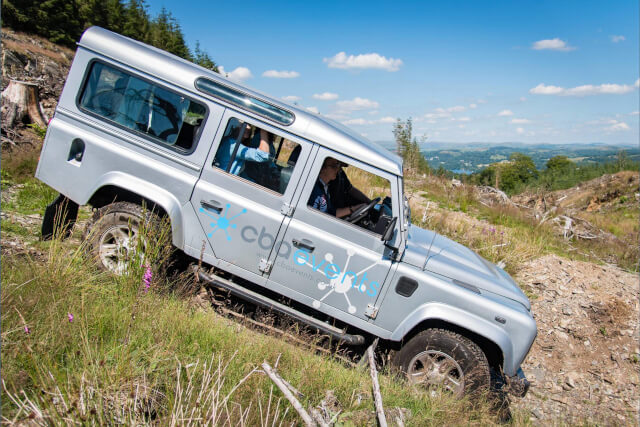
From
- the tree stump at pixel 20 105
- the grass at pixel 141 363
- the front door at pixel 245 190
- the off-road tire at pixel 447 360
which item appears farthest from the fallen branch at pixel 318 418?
the tree stump at pixel 20 105

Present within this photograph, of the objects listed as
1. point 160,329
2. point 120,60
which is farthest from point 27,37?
point 160,329

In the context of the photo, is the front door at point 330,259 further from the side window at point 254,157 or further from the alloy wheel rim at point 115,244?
the alloy wheel rim at point 115,244

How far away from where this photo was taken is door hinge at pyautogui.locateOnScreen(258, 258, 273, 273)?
399cm

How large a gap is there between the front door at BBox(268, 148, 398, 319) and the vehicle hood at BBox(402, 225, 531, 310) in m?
0.39

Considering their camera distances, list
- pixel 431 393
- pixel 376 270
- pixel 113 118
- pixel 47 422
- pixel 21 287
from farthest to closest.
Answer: pixel 113 118 < pixel 376 270 < pixel 431 393 < pixel 21 287 < pixel 47 422

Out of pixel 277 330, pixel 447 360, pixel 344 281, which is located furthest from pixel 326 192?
pixel 447 360

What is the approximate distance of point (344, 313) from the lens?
3.98 meters

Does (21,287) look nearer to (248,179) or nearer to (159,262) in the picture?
(159,262)

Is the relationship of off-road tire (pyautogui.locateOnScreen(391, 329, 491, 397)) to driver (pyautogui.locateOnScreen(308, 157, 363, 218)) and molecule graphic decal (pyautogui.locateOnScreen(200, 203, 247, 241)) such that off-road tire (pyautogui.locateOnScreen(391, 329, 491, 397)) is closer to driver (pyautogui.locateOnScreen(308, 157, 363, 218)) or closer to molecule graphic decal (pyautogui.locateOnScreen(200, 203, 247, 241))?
driver (pyautogui.locateOnScreen(308, 157, 363, 218))

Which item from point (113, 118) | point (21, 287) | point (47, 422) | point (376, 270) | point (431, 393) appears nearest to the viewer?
point (47, 422)

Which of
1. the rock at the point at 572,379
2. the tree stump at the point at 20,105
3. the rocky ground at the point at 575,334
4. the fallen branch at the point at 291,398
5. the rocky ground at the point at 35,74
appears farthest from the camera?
the rocky ground at the point at 35,74

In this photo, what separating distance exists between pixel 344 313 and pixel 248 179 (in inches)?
63.6

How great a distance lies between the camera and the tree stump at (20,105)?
8.45 metres

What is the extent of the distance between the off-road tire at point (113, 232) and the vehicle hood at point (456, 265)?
259 centimetres
